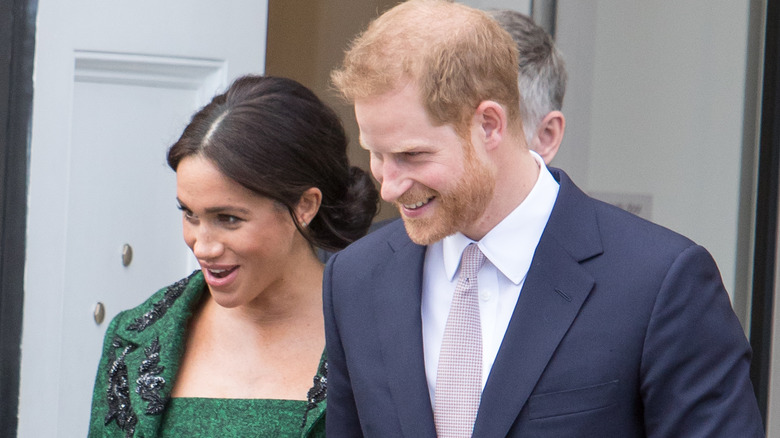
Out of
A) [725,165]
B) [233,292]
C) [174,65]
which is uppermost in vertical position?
[174,65]

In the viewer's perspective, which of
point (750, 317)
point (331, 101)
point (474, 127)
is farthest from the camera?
point (331, 101)

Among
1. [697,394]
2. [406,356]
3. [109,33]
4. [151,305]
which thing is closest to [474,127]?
[406,356]

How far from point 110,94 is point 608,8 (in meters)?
Answer: 1.67

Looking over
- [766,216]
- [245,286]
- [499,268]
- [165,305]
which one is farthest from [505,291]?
[766,216]

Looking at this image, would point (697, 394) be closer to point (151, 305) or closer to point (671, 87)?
point (151, 305)

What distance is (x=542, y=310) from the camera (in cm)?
166

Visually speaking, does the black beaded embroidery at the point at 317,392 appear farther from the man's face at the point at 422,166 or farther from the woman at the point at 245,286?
the man's face at the point at 422,166

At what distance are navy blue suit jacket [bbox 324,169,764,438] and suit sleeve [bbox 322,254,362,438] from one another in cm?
13

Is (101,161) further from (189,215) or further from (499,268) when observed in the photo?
(499,268)

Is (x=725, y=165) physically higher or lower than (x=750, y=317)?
higher

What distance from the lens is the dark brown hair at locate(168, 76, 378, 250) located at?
2.30 m

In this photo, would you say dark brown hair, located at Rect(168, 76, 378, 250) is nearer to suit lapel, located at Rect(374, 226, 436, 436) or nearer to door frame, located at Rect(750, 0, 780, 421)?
suit lapel, located at Rect(374, 226, 436, 436)

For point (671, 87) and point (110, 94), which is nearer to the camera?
point (110, 94)

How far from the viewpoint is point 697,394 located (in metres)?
1.54
